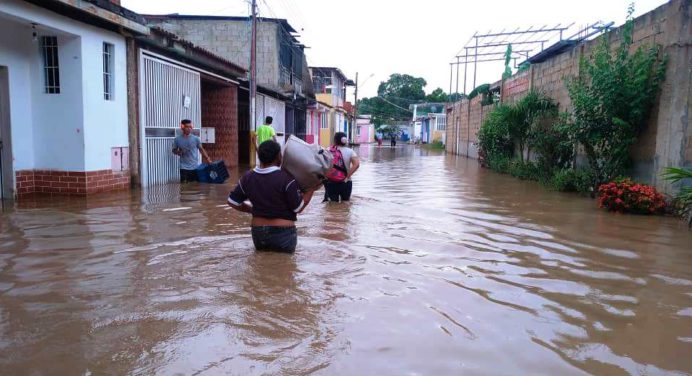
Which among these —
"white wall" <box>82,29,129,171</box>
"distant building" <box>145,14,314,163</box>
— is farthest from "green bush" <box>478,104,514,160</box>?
"white wall" <box>82,29,129,171</box>

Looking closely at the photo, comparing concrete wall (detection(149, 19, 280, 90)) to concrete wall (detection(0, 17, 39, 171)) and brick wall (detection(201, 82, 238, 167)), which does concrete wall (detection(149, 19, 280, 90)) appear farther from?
concrete wall (detection(0, 17, 39, 171))

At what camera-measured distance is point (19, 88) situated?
9.34 metres

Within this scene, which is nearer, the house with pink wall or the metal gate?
the metal gate

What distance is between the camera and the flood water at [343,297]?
11.0 ft

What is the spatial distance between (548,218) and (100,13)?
8.49 m

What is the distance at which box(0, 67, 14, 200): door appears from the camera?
29.8ft

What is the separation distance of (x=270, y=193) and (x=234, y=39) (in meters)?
21.7

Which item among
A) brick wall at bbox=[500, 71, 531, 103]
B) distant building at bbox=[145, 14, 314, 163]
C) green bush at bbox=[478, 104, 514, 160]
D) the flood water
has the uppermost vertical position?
distant building at bbox=[145, 14, 314, 163]

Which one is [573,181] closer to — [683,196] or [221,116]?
[683,196]

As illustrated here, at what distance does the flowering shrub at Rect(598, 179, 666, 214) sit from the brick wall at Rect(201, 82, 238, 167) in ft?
39.7

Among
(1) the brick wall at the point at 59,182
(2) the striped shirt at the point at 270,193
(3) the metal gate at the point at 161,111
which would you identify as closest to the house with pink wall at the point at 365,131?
(3) the metal gate at the point at 161,111

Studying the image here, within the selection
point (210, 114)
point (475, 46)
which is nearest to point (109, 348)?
point (210, 114)

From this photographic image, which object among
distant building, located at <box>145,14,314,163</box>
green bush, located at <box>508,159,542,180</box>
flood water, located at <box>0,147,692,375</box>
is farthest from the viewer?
distant building, located at <box>145,14,314,163</box>

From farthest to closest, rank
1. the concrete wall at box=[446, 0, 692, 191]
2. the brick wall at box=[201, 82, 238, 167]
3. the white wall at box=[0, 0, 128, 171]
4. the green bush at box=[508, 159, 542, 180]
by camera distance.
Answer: the brick wall at box=[201, 82, 238, 167] → the green bush at box=[508, 159, 542, 180] → the white wall at box=[0, 0, 128, 171] → the concrete wall at box=[446, 0, 692, 191]
